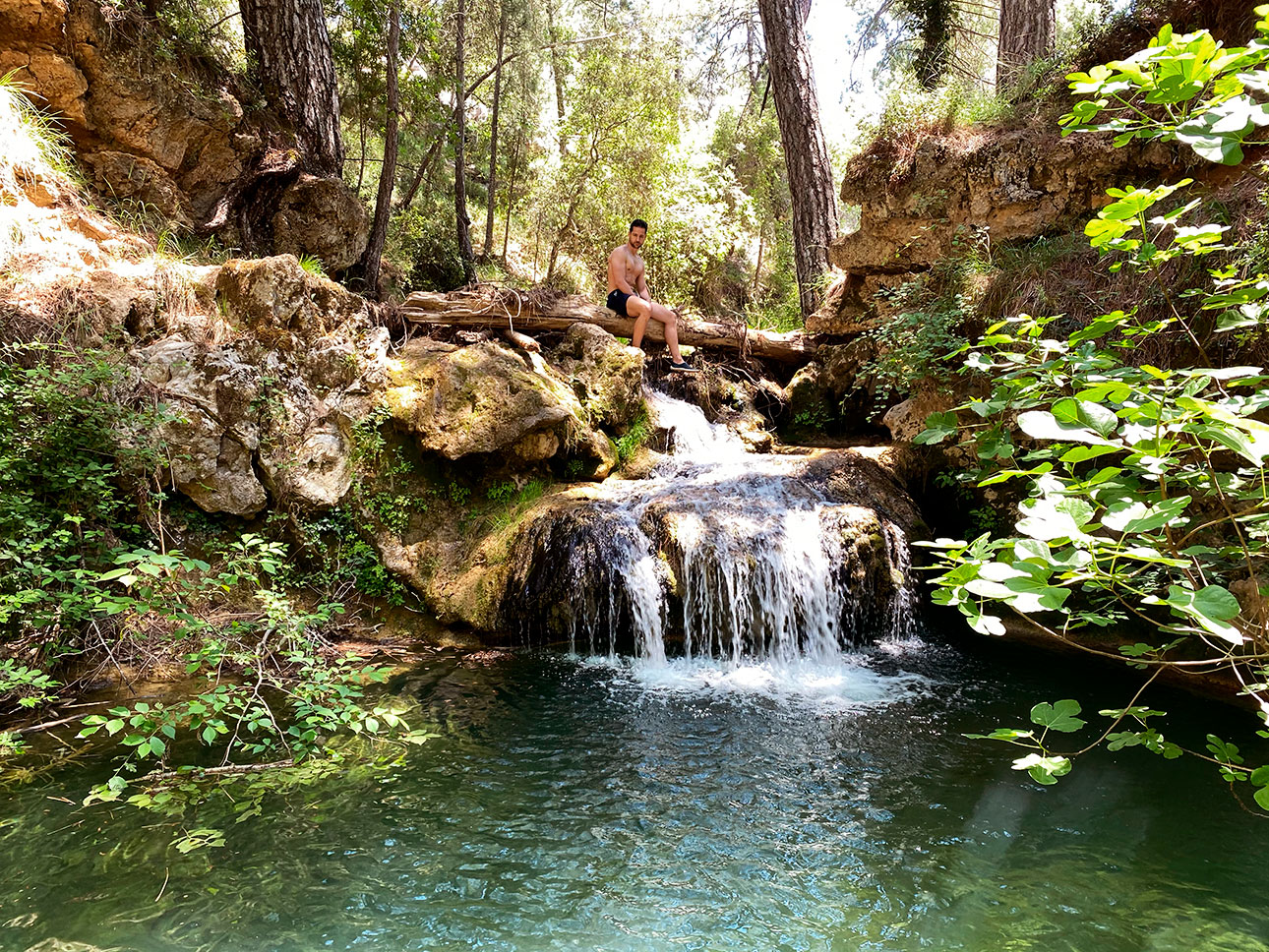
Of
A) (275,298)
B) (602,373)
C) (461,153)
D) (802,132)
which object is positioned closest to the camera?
(275,298)

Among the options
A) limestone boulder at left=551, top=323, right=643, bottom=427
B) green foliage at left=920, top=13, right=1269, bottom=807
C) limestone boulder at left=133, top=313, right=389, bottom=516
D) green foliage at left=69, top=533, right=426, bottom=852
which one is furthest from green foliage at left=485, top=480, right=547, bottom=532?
green foliage at left=920, top=13, right=1269, bottom=807

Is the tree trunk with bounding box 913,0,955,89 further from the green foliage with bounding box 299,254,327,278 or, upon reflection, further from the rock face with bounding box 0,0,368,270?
the green foliage with bounding box 299,254,327,278

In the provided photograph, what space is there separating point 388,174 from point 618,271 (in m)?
3.13

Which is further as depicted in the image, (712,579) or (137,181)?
(137,181)

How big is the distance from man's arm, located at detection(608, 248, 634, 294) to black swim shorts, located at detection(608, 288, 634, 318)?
0.05m

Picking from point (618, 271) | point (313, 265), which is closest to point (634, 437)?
point (618, 271)

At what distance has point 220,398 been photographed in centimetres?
569

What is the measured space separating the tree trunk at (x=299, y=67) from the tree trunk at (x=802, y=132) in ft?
18.7

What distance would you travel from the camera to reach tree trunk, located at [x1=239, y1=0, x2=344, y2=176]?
288 inches

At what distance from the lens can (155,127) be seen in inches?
265

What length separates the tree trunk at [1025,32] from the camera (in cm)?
836

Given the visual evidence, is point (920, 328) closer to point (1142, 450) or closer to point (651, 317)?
point (651, 317)

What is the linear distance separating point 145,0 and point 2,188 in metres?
2.82

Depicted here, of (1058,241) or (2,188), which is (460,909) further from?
(1058,241)
